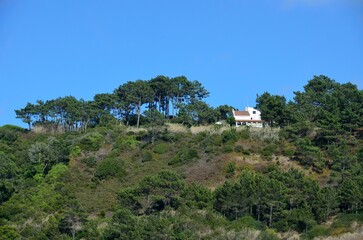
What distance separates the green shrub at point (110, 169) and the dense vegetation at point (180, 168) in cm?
8

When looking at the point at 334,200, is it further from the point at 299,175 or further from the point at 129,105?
the point at 129,105

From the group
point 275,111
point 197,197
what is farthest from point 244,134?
point 197,197

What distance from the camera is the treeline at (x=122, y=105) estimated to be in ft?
210

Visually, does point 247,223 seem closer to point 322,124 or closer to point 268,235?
point 268,235

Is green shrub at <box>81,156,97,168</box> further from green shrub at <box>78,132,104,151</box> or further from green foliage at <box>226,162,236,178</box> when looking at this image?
green foliage at <box>226,162,236,178</box>

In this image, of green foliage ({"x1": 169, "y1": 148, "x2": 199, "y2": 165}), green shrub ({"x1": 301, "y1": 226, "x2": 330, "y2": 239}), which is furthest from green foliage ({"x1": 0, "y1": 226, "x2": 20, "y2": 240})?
green foliage ({"x1": 169, "y1": 148, "x2": 199, "y2": 165})

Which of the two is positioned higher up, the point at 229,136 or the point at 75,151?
the point at 229,136

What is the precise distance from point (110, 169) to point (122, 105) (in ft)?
51.7

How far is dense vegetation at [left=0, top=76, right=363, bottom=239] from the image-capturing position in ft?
118

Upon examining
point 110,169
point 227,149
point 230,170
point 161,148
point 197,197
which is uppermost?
point 161,148

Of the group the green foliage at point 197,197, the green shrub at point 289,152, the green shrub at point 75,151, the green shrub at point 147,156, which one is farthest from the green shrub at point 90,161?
the green shrub at point 289,152

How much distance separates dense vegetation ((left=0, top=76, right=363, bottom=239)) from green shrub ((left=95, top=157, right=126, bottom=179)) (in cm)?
8

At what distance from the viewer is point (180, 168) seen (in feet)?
Answer: 161

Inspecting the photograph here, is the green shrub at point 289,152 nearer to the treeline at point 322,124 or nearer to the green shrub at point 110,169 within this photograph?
the treeline at point 322,124
